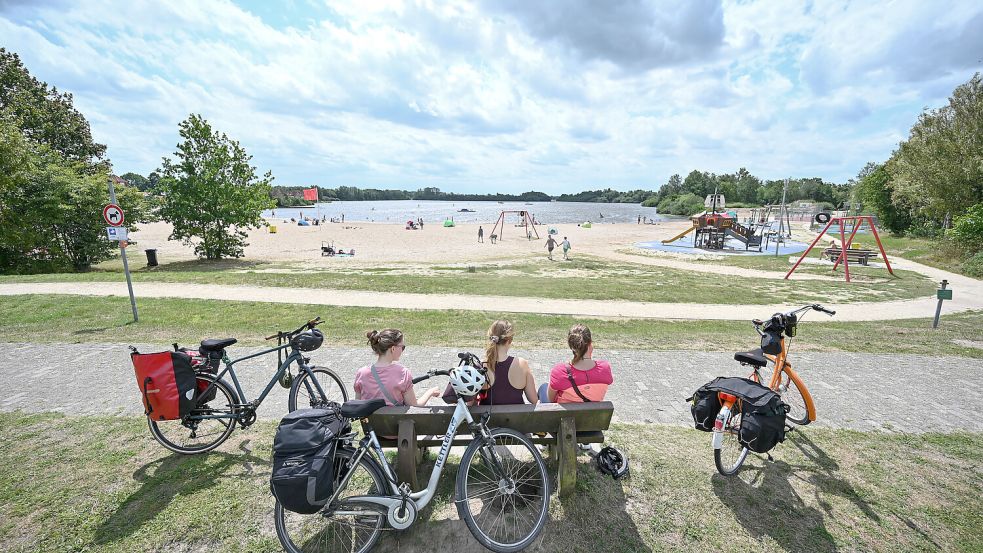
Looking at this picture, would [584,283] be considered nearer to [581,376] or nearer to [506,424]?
[581,376]

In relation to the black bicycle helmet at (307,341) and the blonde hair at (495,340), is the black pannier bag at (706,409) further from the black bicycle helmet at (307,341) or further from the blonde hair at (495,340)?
the black bicycle helmet at (307,341)

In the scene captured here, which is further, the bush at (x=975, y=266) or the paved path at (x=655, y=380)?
the bush at (x=975, y=266)

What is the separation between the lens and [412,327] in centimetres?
930

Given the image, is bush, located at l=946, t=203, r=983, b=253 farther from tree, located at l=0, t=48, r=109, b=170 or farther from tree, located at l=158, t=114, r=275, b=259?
tree, located at l=0, t=48, r=109, b=170

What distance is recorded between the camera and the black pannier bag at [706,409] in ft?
12.6

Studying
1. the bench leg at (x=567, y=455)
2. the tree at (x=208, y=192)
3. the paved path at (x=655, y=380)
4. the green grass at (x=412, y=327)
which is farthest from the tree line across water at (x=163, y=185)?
the bench leg at (x=567, y=455)

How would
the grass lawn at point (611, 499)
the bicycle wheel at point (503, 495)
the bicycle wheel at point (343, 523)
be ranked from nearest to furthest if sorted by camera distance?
the bicycle wheel at point (343, 523) → the bicycle wheel at point (503, 495) → the grass lawn at point (611, 499)

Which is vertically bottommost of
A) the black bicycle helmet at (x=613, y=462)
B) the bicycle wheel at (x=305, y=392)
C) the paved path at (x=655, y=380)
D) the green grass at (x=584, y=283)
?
the green grass at (x=584, y=283)

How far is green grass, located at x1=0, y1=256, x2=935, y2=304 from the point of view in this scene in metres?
14.5

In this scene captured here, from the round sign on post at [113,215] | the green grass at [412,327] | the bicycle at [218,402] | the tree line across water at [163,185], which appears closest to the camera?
the bicycle at [218,402]

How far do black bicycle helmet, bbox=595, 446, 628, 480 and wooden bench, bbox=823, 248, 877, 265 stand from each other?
85.7 ft

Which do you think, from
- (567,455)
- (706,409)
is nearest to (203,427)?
(567,455)

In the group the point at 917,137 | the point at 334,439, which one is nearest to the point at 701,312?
the point at 334,439

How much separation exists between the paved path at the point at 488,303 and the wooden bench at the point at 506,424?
7.88 m
